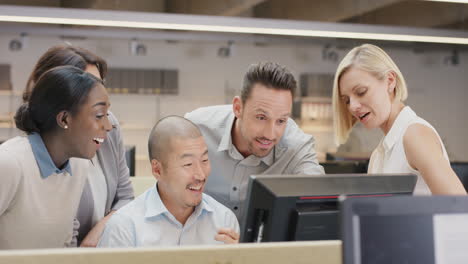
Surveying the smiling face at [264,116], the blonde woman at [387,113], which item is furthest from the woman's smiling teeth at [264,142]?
the blonde woman at [387,113]

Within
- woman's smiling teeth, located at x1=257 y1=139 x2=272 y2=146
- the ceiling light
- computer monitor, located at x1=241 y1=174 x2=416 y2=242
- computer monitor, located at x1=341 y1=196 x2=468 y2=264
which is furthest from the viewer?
the ceiling light

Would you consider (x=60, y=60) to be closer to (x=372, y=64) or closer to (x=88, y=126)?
(x=88, y=126)

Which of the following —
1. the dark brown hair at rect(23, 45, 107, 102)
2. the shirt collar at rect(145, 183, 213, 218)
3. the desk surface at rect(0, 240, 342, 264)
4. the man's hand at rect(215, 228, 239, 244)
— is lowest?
the man's hand at rect(215, 228, 239, 244)

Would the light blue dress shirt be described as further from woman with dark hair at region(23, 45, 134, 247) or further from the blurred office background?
the blurred office background

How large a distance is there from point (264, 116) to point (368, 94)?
37 cm

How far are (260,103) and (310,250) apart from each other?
3.15 feet

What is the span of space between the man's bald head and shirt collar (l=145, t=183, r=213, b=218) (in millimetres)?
115

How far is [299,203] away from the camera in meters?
1.10

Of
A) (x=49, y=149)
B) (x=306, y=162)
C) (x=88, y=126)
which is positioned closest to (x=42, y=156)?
(x=49, y=149)

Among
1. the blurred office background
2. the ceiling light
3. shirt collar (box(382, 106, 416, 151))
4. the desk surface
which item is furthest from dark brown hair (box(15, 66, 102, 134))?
the blurred office background

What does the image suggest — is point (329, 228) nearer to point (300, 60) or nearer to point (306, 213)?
point (306, 213)

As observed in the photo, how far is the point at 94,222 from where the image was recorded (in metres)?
1.83

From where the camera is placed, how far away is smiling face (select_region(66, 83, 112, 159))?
1476 millimetres

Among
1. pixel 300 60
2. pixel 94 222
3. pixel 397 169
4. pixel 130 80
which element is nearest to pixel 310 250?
pixel 397 169
